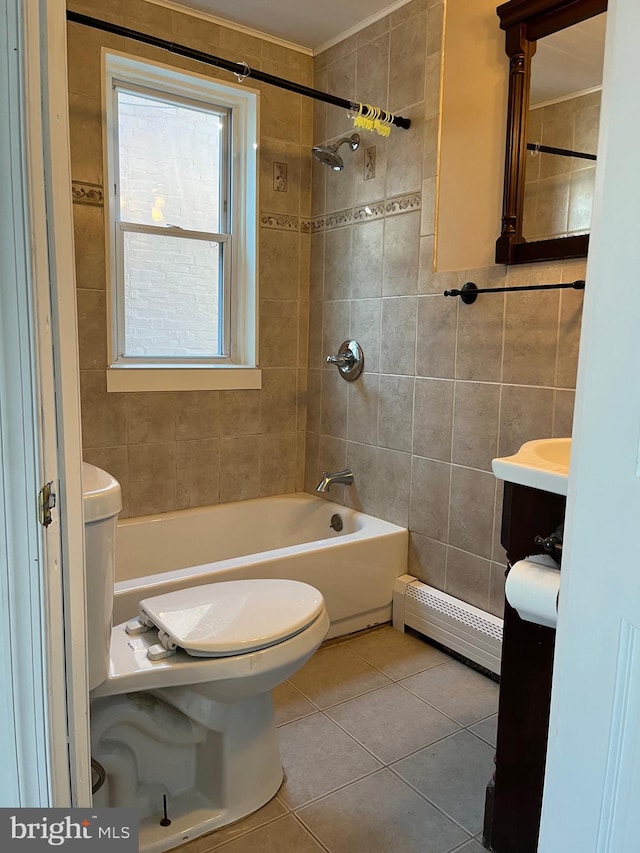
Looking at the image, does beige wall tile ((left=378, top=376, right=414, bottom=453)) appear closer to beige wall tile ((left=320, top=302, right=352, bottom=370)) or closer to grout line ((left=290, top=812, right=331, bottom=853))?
beige wall tile ((left=320, top=302, right=352, bottom=370))

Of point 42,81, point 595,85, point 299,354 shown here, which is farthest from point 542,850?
point 299,354

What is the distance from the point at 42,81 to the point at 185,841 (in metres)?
1.50

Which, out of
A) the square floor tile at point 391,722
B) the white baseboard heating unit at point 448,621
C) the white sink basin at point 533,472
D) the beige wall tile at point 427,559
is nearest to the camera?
the white sink basin at point 533,472

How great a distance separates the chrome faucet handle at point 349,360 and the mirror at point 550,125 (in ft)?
2.59

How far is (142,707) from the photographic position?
1360 millimetres

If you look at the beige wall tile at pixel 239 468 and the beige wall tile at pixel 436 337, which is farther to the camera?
the beige wall tile at pixel 239 468

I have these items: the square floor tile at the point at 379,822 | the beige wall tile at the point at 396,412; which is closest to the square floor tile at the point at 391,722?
the square floor tile at the point at 379,822

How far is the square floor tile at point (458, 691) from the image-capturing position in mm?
1901

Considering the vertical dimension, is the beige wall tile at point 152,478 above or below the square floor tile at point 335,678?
Result: above

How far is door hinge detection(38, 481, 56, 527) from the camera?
833 mm

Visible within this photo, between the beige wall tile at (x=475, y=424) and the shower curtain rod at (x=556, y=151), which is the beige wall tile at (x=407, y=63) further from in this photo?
the beige wall tile at (x=475, y=424)

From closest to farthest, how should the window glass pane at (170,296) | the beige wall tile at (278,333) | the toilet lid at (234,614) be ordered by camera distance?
the toilet lid at (234,614) → the window glass pane at (170,296) → the beige wall tile at (278,333)

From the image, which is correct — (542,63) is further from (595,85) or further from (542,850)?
(542,850)

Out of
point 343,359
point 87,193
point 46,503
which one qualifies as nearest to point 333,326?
point 343,359
